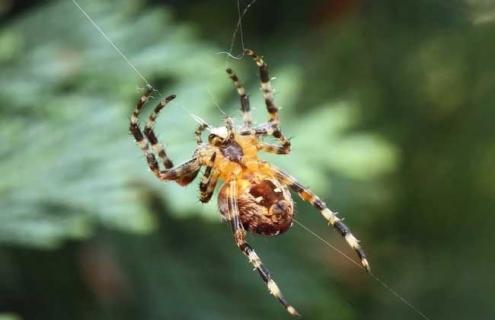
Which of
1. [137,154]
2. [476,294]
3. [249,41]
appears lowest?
[476,294]

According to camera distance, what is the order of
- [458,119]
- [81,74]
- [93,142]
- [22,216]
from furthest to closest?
[458,119] < [81,74] < [93,142] < [22,216]

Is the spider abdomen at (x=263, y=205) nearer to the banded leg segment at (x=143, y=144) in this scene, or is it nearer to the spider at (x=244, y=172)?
the spider at (x=244, y=172)

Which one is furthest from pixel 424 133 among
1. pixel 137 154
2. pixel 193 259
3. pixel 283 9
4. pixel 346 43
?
pixel 137 154

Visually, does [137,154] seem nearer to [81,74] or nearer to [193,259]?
[81,74]

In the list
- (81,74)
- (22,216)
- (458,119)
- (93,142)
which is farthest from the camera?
(458,119)

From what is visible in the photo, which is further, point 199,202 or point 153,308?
point 153,308

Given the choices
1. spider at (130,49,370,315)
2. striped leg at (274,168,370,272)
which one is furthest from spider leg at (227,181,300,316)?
striped leg at (274,168,370,272)

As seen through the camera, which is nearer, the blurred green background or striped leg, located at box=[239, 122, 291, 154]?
striped leg, located at box=[239, 122, 291, 154]

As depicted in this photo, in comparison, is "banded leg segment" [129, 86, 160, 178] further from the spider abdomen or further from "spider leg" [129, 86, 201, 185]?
the spider abdomen
